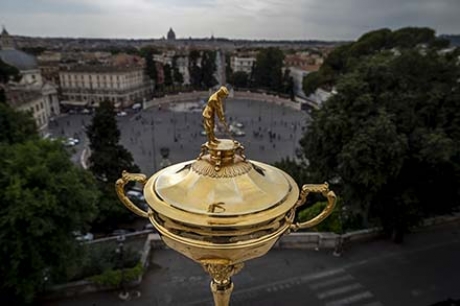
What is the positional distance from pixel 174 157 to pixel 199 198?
28.0 m

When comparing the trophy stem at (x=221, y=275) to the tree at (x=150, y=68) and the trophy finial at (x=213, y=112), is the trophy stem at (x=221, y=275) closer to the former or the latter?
the trophy finial at (x=213, y=112)

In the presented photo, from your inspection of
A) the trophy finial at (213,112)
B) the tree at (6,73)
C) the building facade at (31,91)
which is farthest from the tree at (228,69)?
the trophy finial at (213,112)

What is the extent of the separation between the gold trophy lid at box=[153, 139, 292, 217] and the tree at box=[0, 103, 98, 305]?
7.65 meters

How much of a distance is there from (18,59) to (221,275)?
5621cm

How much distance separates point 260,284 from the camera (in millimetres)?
11109

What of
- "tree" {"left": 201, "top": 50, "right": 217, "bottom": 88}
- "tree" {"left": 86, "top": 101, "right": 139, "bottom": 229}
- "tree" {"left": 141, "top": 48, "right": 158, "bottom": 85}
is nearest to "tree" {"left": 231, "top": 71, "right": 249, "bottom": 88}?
"tree" {"left": 201, "top": 50, "right": 217, "bottom": 88}

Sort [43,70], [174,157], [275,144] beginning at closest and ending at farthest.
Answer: [174,157], [275,144], [43,70]

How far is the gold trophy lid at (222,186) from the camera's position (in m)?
1.95

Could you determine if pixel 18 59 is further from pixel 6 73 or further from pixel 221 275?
Result: pixel 221 275

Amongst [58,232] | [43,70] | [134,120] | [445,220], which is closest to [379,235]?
[445,220]

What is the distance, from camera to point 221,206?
1.92 meters

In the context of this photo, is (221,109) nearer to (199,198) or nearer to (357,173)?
(199,198)

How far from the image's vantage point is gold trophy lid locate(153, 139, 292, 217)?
1.95 m

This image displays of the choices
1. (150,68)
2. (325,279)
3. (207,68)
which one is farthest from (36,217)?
(207,68)
